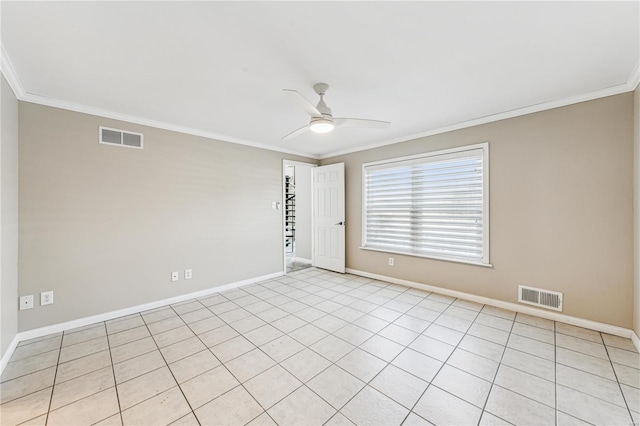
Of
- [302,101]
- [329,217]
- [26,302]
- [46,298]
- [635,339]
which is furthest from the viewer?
[329,217]

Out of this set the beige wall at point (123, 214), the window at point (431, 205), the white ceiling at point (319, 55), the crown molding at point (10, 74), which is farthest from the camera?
the window at point (431, 205)

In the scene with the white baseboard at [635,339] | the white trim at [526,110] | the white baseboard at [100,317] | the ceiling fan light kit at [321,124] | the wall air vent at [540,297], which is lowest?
the white baseboard at [100,317]

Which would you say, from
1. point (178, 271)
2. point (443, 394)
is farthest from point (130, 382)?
point (443, 394)

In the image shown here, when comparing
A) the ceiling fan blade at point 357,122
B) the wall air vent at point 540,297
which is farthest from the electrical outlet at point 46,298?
the wall air vent at point 540,297

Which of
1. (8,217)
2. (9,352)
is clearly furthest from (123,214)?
(9,352)

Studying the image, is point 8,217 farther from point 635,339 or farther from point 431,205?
point 635,339

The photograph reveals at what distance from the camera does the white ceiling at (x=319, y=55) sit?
5.01 ft

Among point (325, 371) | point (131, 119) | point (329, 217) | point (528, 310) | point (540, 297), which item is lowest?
point (325, 371)

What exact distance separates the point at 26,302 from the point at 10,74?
7.05 ft

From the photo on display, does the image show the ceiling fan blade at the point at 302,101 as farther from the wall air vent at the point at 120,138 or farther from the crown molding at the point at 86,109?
the wall air vent at the point at 120,138

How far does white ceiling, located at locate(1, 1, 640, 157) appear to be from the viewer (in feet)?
5.01

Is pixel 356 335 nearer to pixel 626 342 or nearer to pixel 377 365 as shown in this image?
pixel 377 365

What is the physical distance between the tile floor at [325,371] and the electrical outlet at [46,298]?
14.7 inches

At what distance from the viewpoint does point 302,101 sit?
2.11m
